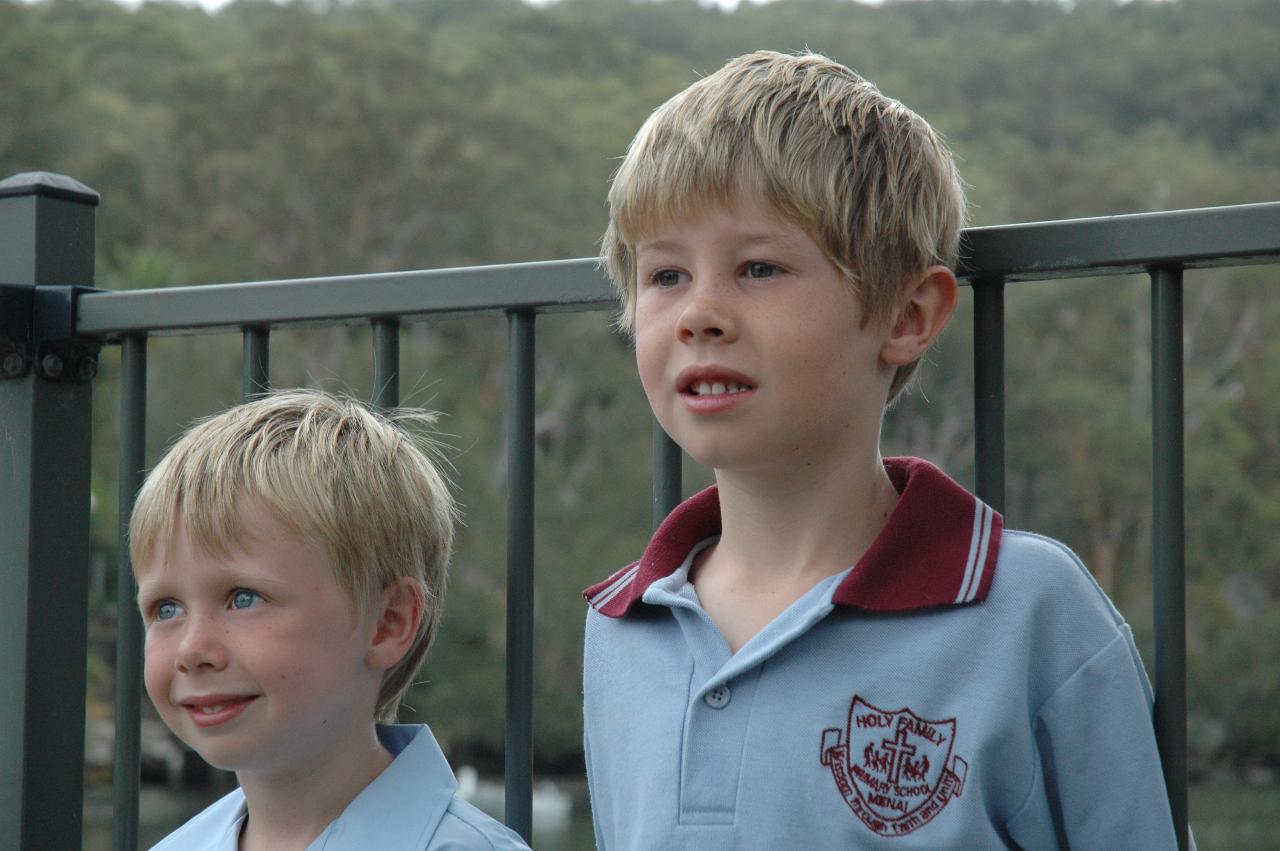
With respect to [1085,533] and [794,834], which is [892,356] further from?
[1085,533]

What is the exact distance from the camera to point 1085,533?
95.7 feet

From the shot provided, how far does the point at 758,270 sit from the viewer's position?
4.99 ft

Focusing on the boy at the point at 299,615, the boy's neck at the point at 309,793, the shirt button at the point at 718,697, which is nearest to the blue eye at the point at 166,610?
the boy at the point at 299,615

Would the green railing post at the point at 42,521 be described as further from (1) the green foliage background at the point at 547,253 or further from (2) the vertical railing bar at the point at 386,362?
(1) the green foliage background at the point at 547,253

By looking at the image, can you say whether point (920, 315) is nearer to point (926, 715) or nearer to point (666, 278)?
point (666, 278)

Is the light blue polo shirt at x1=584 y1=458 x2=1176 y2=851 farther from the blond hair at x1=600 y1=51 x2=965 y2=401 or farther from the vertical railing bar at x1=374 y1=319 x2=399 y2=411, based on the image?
the vertical railing bar at x1=374 y1=319 x2=399 y2=411

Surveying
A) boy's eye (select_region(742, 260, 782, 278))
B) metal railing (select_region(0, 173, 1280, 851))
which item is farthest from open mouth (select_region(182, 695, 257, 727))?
boy's eye (select_region(742, 260, 782, 278))

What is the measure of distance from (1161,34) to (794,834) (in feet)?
144

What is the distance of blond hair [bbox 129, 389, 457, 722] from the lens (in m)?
1.72

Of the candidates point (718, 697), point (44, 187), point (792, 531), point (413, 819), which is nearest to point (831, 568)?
point (792, 531)

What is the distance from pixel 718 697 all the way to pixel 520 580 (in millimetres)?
377

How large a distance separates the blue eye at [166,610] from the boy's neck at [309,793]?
18 centimetres

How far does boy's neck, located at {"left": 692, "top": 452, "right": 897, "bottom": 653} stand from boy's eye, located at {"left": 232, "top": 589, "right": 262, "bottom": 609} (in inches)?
18.2

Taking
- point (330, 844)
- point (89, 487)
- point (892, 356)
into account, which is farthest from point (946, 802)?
point (89, 487)
